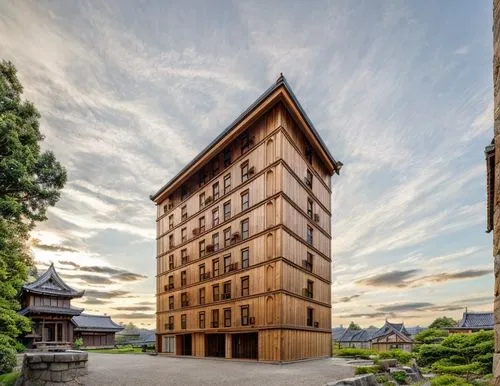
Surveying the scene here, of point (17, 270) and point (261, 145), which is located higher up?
point (261, 145)

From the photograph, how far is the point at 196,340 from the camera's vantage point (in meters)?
30.9

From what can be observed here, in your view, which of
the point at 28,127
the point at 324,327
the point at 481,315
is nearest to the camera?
the point at 28,127

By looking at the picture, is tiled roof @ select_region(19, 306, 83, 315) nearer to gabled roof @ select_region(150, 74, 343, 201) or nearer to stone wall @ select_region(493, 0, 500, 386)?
gabled roof @ select_region(150, 74, 343, 201)

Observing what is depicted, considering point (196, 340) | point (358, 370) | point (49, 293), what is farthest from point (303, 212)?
point (49, 293)

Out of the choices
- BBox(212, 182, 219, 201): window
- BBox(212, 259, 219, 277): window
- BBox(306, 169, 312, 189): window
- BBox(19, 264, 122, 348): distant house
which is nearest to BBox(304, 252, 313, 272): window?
BBox(306, 169, 312, 189): window

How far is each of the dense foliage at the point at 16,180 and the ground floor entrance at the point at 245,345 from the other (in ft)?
47.3

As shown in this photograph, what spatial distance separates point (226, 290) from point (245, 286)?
2861 millimetres

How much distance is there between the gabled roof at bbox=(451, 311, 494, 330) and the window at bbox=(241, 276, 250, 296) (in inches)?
1677

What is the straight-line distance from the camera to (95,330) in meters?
54.5

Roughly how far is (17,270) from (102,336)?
4537 centimetres

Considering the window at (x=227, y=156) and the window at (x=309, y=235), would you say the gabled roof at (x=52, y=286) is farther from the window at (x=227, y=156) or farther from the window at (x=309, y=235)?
the window at (x=309, y=235)

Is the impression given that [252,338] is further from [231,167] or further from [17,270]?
[17,270]

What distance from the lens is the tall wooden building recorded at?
2405cm

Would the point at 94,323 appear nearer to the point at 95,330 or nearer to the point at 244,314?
the point at 95,330
